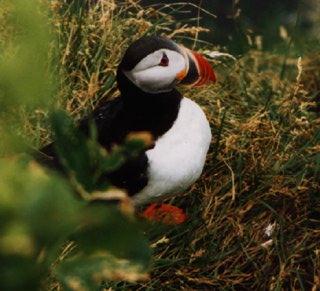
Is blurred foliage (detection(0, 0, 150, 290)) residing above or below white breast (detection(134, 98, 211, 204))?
above

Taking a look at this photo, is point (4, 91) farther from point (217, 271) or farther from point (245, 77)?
point (245, 77)

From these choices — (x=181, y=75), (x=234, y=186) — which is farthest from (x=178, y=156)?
(x=234, y=186)

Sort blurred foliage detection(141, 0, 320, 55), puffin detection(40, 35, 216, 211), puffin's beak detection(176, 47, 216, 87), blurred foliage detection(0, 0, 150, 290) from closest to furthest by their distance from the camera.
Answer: blurred foliage detection(0, 0, 150, 290)
puffin detection(40, 35, 216, 211)
puffin's beak detection(176, 47, 216, 87)
blurred foliage detection(141, 0, 320, 55)

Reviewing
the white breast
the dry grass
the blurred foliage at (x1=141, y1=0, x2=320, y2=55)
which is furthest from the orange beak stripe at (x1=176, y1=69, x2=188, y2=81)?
the blurred foliage at (x1=141, y1=0, x2=320, y2=55)

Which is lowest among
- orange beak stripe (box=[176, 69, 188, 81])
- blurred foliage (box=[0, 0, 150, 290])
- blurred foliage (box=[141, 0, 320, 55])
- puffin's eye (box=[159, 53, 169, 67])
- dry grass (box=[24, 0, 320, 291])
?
blurred foliage (box=[141, 0, 320, 55])

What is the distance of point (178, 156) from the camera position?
2.33 m

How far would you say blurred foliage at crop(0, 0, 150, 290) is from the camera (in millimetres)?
A: 493

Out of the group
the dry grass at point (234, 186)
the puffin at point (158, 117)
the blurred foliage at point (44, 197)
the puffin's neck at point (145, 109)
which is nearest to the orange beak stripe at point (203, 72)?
the puffin at point (158, 117)

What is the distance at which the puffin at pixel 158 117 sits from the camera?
7.41ft

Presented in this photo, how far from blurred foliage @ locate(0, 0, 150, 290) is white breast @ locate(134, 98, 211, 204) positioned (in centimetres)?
169

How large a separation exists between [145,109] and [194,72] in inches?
7.1

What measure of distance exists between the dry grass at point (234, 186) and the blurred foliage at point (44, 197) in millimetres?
1759

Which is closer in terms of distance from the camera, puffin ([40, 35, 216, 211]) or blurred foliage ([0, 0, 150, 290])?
blurred foliage ([0, 0, 150, 290])

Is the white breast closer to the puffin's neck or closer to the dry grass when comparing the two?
the puffin's neck
